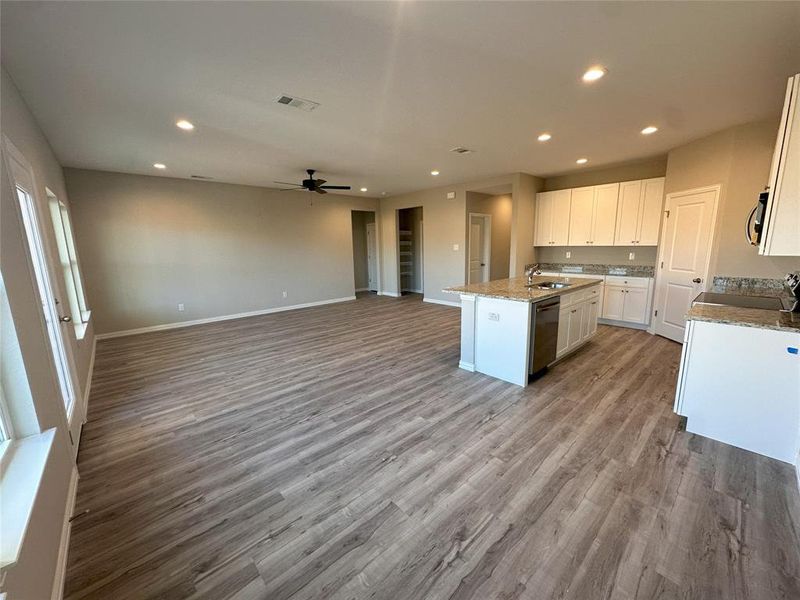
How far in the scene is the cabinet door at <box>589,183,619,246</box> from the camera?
522 cm

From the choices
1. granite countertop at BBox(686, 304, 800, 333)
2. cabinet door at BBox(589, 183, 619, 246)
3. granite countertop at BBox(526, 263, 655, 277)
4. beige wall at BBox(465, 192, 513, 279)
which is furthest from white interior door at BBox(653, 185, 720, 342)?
beige wall at BBox(465, 192, 513, 279)

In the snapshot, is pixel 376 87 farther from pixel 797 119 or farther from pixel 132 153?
pixel 132 153

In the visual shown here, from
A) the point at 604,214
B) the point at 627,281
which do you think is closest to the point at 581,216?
the point at 604,214

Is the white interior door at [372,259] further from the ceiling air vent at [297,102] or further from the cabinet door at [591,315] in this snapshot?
the ceiling air vent at [297,102]

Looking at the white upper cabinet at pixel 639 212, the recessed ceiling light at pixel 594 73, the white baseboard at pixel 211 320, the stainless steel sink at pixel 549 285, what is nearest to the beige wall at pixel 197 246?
the white baseboard at pixel 211 320

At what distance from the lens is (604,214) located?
5.35 m

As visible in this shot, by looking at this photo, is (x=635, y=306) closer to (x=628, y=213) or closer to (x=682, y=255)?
(x=682, y=255)

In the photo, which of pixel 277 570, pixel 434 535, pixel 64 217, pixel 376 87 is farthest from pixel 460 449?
pixel 64 217

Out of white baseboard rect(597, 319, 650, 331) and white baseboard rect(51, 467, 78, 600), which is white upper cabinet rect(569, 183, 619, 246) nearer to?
white baseboard rect(597, 319, 650, 331)

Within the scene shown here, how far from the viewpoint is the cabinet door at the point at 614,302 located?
5.19 metres

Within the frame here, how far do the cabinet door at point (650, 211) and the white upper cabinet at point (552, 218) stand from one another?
43.8 inches

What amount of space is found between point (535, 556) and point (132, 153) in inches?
226

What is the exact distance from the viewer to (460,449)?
2268 mm

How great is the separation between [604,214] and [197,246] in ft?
24.0
